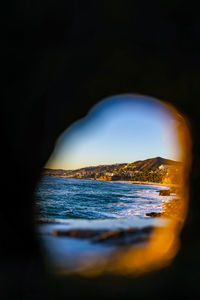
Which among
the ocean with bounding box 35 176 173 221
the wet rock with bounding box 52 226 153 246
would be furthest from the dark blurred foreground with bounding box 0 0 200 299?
the ocean with bounding box 35 176 173 221

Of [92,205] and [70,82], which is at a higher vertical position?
[70,82]

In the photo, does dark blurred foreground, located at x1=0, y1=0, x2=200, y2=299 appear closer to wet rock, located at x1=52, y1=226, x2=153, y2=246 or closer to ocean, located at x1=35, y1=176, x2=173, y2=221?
wet rock, located at x1=52, y1=226, x2=153, y2=246

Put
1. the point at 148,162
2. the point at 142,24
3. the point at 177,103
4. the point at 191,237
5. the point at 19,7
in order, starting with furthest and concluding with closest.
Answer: the point at 148,162, the point at 177,103, the point at 191,237, the point at 142,24, the point at 19,7

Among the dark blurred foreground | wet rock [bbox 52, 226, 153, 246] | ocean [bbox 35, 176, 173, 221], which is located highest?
the dark blurred foreground

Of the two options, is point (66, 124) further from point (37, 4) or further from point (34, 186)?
point (37, 4)

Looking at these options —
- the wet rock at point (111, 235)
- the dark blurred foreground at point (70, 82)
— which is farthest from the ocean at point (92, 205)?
the dark blurred foreground at point (70, 82)

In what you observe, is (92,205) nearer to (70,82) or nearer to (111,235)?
(111,235)

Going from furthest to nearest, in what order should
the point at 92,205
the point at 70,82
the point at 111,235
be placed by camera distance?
the point at 92,205
the point at 111,235
the point at 70,82

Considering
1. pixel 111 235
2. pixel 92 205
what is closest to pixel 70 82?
pixel 111 235

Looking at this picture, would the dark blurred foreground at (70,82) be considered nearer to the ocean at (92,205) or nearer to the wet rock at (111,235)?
the wet rock at (111,235)

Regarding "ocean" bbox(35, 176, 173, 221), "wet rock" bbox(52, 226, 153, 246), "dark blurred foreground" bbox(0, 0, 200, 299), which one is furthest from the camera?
"ocean" bbox(35, 176, 173, 221)

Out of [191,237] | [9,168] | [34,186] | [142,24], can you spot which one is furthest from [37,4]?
[191,237]
